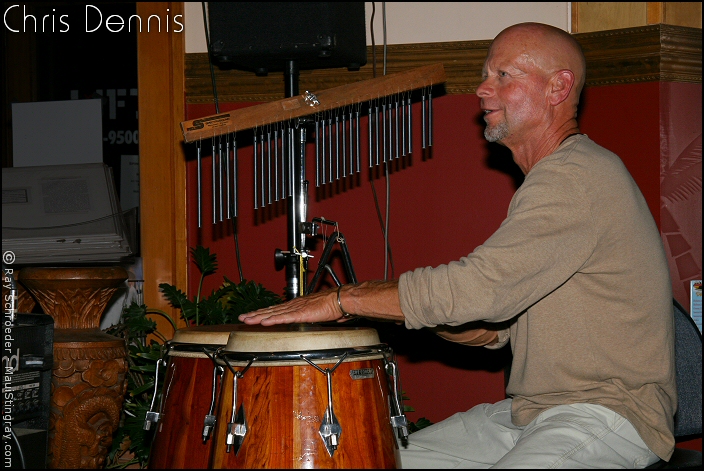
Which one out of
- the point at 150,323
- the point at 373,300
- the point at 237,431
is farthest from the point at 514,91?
the point at 150,323

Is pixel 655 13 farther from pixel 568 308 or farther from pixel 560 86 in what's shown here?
pixel 568 308

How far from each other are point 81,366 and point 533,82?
6.00 feet

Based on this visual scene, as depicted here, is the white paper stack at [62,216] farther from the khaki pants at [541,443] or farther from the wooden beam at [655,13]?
the wooden beam at [655,13]

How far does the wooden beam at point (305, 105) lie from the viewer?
2336mm

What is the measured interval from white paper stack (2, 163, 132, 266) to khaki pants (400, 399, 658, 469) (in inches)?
68.3

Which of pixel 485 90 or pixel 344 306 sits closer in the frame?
pixel 344 306

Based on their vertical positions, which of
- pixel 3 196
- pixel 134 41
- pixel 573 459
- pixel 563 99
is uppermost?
pixel 134 41

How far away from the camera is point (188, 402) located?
2127 mm

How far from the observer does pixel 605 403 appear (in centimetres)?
184

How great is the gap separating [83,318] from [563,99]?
1880mm

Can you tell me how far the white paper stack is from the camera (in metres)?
3.27

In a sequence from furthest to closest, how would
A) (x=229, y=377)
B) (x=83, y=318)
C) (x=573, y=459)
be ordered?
(x=83, y=318) → (x=229, y=377) → (x=573, y=459)

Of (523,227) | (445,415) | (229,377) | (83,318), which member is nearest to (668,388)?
(523,227)

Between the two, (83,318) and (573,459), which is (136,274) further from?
(573,459)
